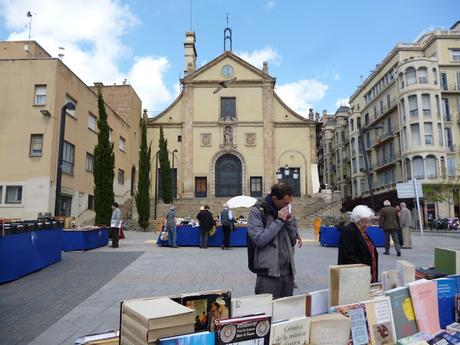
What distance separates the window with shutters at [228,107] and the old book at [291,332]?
36451mm

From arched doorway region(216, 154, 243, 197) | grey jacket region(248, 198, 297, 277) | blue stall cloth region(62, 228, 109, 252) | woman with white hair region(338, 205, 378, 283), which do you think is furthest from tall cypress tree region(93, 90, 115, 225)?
arched doorway region(216, 154, 243, 197)

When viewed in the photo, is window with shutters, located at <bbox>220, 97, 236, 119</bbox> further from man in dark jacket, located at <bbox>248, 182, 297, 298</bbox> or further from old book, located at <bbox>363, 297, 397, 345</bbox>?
old book, located at <bbox>363, 297, 397, 345</bbox>

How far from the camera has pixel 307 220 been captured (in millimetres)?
31000

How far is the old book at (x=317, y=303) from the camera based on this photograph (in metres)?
2.76

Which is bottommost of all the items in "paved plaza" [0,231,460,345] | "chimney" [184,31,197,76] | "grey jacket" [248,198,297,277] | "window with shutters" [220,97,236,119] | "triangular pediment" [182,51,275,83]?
"paved plaza" [0,231,460,345]

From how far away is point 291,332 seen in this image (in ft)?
7.83

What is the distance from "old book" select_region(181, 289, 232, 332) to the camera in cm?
246

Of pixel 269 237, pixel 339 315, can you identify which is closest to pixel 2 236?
pixel 269 237

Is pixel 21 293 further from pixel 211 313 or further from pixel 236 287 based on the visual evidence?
pixel 211 313

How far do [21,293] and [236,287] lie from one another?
4.15m

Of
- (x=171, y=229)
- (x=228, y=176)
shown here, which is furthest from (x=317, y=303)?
(x=228, y=176)

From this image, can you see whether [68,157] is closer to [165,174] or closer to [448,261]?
[165,174]

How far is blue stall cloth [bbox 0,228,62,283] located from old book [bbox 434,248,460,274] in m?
7.83

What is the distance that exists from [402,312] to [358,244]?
41.7 inches
